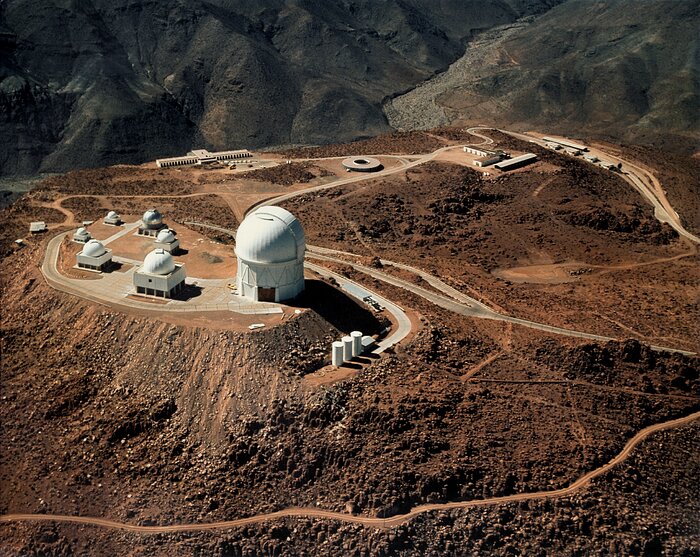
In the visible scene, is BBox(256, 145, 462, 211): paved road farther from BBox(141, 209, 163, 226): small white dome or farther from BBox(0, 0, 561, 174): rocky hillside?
BBox(0, 0, 561, 174): rocky hillside

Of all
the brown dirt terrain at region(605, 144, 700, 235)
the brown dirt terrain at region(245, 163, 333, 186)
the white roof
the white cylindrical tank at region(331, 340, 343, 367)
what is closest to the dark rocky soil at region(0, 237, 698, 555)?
the white cylindrical tank at region(331, 340, 343, 367)

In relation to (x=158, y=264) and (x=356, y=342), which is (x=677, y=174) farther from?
(x=158, y=264)

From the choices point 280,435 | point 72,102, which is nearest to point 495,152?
point 280,435

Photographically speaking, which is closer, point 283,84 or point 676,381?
point 676,381

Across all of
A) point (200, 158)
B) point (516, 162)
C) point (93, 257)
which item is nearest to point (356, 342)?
point (93, 257)

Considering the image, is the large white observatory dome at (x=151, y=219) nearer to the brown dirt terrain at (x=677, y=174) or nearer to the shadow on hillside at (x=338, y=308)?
the shadow on hillside at (x=338, y=308)

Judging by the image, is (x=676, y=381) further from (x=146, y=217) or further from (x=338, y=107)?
(x=338, y=107)
